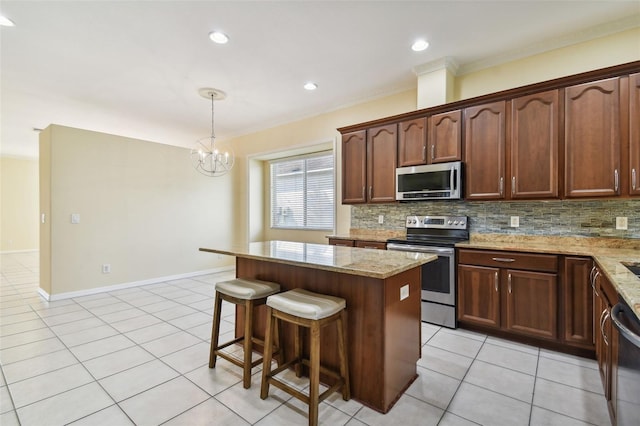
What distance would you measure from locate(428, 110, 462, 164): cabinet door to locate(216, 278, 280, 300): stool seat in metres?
2.32

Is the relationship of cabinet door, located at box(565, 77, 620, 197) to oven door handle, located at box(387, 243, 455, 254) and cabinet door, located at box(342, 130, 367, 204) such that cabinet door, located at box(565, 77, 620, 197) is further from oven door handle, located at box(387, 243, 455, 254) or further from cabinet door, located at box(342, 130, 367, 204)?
cabinet door, located at box(342, 130, 367, 204)

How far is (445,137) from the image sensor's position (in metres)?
3.30

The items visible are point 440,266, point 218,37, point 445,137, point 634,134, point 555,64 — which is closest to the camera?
point 634,134

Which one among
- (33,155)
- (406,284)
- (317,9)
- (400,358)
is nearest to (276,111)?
(317,9)

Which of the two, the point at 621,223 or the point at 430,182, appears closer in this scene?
the point at 621,223

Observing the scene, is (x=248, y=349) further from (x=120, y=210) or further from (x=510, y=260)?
(x=120, y=210)

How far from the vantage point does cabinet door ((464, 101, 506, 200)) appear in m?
2.99

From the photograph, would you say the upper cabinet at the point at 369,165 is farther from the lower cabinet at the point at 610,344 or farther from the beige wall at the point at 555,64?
the lower cabinet at the point at 610,344

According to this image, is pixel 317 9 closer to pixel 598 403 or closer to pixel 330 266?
pixel 330 266

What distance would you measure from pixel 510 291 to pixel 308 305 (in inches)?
81.9

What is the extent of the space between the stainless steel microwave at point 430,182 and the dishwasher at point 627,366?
201 centimetres

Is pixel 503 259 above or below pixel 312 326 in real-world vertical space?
above

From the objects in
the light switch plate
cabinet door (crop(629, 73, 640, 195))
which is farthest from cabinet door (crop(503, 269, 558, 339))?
the light switch plate

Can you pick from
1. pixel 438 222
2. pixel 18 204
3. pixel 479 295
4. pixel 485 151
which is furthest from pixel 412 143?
pixel 18 204
